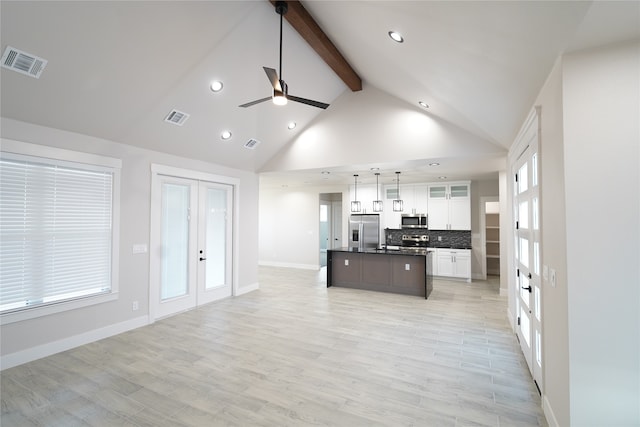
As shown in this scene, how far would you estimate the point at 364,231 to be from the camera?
8859mm

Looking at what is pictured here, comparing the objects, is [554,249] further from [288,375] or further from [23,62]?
[23,62]

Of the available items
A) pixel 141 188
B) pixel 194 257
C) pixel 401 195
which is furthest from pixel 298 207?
pixel 141 188

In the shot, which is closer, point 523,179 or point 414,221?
point 523,179

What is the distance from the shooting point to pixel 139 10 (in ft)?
9.01

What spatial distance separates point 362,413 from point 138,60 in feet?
13.6

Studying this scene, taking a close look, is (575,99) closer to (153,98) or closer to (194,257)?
(153,98)

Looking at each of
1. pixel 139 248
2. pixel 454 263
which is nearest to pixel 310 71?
pixel 139 248

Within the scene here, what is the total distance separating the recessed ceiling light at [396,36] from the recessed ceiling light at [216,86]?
2374 millimetres

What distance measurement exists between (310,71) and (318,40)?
84 centimetres

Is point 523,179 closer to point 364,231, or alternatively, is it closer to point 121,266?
point 121,266

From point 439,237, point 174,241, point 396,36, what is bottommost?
point 439,237

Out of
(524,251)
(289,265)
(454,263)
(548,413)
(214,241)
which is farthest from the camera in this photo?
(289,265)

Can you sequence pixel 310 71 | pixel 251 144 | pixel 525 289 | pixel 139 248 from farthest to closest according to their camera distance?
1. pixel 251 144
2. pixel 310 71
3. pixel 139 248
4. pixel 525 289

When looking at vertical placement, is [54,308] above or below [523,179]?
below
